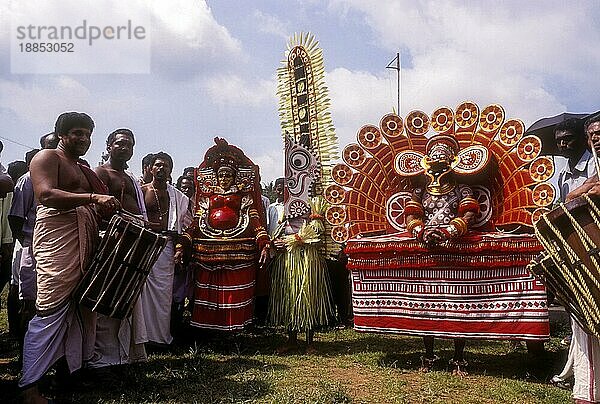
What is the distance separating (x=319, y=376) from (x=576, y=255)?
2.39 m

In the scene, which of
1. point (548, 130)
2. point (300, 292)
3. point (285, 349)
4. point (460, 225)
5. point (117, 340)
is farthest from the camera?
point (548, 130)

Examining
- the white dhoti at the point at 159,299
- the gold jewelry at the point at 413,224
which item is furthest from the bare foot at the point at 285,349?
the gold jewelry at the point at 413,224

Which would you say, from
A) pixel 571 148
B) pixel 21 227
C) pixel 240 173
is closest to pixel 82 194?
pixel 21 227

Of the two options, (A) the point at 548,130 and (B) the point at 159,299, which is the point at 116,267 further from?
(A) the point at 548,130

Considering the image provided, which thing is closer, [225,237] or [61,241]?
[61,241]

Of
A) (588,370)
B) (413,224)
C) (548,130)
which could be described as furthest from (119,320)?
(548,130)

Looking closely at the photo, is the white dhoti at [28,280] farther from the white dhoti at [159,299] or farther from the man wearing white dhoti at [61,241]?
the white dhoti at [159,299]

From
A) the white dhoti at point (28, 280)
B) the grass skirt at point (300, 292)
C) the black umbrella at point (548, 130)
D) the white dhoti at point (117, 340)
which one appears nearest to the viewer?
the white dhoti at point (117, 340)

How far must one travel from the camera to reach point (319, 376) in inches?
177

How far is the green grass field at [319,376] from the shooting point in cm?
391

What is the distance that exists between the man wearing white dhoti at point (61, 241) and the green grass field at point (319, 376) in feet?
1.33

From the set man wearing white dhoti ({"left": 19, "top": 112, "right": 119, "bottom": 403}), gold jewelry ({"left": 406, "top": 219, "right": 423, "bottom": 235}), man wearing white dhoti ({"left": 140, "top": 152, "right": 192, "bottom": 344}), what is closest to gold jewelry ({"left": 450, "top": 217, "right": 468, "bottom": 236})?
gold jewelry ({"left": 406, "top": 219, "right": 423, "bottom": 235})

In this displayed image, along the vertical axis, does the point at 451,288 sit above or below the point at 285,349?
above

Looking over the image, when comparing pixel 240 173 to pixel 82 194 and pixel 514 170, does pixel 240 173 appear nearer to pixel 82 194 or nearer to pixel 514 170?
pixel 82 194
